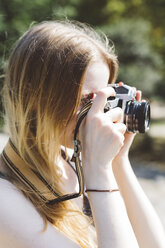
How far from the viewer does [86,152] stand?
1.20 m

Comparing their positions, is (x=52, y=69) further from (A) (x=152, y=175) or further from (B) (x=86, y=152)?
(A) (x=152, y=175)

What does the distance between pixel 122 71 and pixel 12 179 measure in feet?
25.9

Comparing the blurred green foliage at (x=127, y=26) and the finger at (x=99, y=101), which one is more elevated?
the blurred green foliage at (x=127, y=26)

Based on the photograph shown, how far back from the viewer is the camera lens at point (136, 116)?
4.78ft

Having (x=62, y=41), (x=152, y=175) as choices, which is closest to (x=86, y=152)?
(x=62, y=41)

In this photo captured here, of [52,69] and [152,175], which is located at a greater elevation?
[52,69]

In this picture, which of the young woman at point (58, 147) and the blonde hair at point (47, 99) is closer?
the young woman at point (58, 147)

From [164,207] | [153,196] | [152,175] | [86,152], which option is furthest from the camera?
[152,175]

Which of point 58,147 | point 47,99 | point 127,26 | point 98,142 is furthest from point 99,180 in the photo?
point 127,26

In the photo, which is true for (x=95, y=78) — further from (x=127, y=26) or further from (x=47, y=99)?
(x=127, y=26)

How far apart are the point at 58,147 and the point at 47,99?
205 mm

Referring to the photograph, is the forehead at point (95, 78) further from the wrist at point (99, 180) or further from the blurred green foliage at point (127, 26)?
the blurred green foliage at point (127, 26)

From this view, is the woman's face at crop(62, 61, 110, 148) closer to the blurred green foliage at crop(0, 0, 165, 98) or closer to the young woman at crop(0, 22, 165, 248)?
the young woman at crop(0, 22, 165, 248)

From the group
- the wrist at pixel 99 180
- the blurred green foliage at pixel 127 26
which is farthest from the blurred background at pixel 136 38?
the wrist at pixel 99 180
